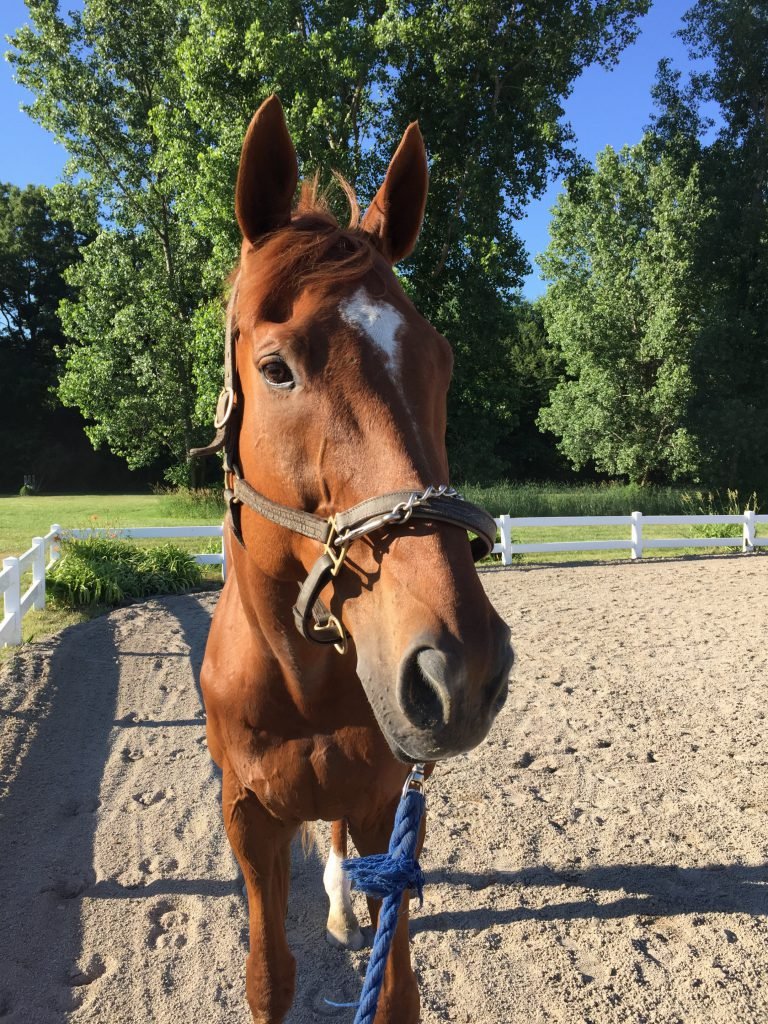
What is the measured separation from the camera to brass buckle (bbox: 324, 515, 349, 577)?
4.81 ft

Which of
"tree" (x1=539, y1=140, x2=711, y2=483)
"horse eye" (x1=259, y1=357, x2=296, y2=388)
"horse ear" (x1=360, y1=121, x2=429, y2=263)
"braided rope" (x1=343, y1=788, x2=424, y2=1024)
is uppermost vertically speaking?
"tree" (x1=539, y1=140, x2=711, y2=483)

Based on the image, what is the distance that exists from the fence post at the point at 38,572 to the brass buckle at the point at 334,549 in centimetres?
898

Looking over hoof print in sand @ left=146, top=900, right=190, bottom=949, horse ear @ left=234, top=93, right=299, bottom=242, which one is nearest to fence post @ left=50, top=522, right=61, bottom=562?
hoof print in sand @ left=146, top=900, right=190, bottom=949

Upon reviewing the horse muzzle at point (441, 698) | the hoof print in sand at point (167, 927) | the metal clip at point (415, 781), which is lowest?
the hoof print in sand at point (167, 927)

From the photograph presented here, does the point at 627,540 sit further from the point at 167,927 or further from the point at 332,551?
the point at 332,551

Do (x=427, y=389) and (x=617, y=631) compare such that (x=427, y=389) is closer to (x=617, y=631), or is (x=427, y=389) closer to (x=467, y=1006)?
(x=467, y=1006)

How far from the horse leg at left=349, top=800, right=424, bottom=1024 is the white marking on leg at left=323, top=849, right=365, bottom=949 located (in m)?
0.86

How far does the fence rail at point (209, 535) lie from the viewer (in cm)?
753

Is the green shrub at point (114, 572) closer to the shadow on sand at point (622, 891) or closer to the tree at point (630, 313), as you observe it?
the shadow on sand at point (622, 891)

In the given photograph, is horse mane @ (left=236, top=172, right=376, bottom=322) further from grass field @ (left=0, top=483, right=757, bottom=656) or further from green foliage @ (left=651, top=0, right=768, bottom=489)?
green foliage @ (left=651, top=0, right=768, bottom=489)

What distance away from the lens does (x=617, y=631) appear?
8.58 metres

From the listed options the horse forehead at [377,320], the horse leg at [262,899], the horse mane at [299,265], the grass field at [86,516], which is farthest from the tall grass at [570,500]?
the horse forehead at [377,320]

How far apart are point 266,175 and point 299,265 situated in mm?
361

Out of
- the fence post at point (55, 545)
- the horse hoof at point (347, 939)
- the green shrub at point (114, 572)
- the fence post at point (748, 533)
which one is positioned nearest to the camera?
the horse hoof at point (347, 939)
